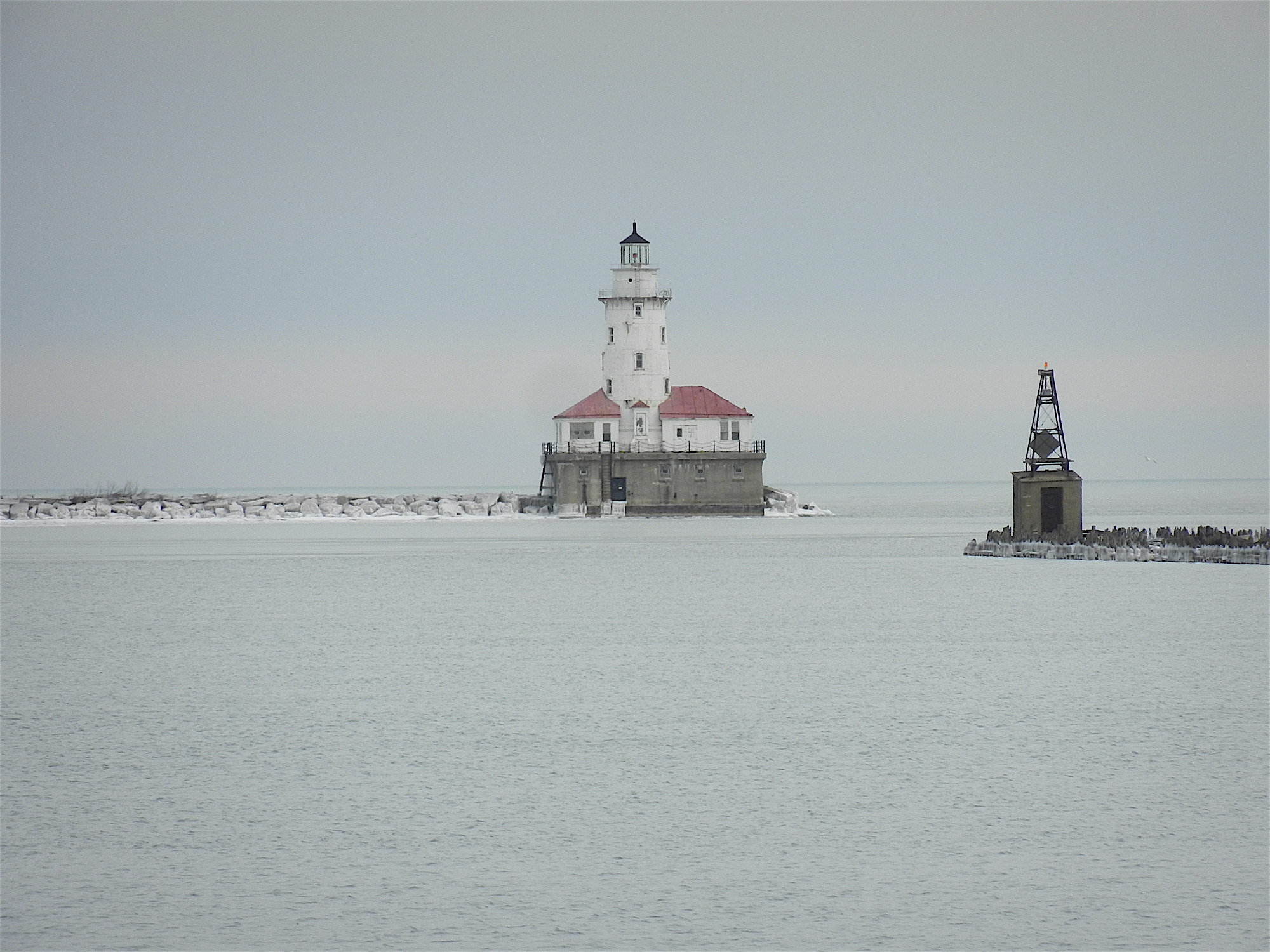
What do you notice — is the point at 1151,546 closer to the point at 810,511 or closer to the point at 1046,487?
the point at 1046,487

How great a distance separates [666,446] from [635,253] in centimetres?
829

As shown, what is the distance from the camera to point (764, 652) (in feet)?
69.3

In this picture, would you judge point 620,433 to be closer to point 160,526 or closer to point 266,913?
point 160,526

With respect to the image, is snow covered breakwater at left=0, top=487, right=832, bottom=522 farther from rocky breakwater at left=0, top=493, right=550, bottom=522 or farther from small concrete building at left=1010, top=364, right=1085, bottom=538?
small concrete building at left=1010, top=364, right=1085, bottom=538

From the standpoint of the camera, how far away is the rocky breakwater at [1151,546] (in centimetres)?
3456

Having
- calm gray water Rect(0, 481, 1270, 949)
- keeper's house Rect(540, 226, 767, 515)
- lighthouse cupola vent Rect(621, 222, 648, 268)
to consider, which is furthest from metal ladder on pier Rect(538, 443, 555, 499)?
calm gray water Rect(0, 481, 1270, 949)

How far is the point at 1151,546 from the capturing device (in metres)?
35.9

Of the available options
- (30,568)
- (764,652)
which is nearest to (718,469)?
(30,568)

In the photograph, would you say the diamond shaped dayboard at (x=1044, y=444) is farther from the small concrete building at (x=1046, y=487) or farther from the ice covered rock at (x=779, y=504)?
the ice covered rock at (x=779, y=504)

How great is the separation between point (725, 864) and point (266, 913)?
2.92 metres

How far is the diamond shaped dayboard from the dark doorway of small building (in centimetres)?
160

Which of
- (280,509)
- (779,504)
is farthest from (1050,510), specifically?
(280,509)

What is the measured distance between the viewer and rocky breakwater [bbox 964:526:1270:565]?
34562 mm

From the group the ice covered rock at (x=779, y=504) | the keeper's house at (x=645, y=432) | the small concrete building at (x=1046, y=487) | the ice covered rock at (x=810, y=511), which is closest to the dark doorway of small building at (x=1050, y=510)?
the small concrete building at (x=1046, y=487)
